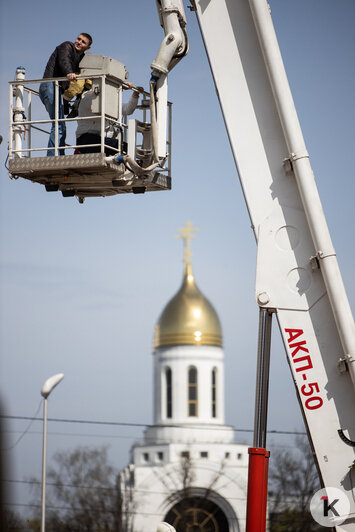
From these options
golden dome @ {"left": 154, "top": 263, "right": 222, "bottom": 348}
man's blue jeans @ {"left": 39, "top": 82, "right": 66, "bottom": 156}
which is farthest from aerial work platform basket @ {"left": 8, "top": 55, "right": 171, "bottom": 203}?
golden dome @ {"left": 154, "top": 263, "right": 222, "bottom": 348}

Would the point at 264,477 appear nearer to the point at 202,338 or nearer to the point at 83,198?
the point at 83,198

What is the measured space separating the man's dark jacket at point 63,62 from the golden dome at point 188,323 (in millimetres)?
75501

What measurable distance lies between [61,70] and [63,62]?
0.36 ft

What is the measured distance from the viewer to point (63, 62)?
30.5ft

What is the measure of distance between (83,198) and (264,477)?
3.21 m

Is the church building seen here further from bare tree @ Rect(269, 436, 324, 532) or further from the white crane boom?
the white crane boom

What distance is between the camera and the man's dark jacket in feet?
30.5

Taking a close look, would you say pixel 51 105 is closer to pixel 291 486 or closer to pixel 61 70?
pixel 61 70

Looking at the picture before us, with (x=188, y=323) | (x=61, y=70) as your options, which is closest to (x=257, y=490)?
(x=61, y=70)

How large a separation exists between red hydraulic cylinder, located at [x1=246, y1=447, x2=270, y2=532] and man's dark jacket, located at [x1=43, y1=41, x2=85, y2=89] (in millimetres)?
3681

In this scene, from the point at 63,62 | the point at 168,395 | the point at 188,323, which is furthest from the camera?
the point at 168,395

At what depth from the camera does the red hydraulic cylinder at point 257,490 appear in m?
7.90

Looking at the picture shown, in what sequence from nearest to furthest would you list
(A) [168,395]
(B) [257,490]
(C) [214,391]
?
(B) [257,490], (C) [214,391], (A) [168,395]

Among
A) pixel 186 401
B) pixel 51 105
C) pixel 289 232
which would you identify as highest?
pixel 186 401
